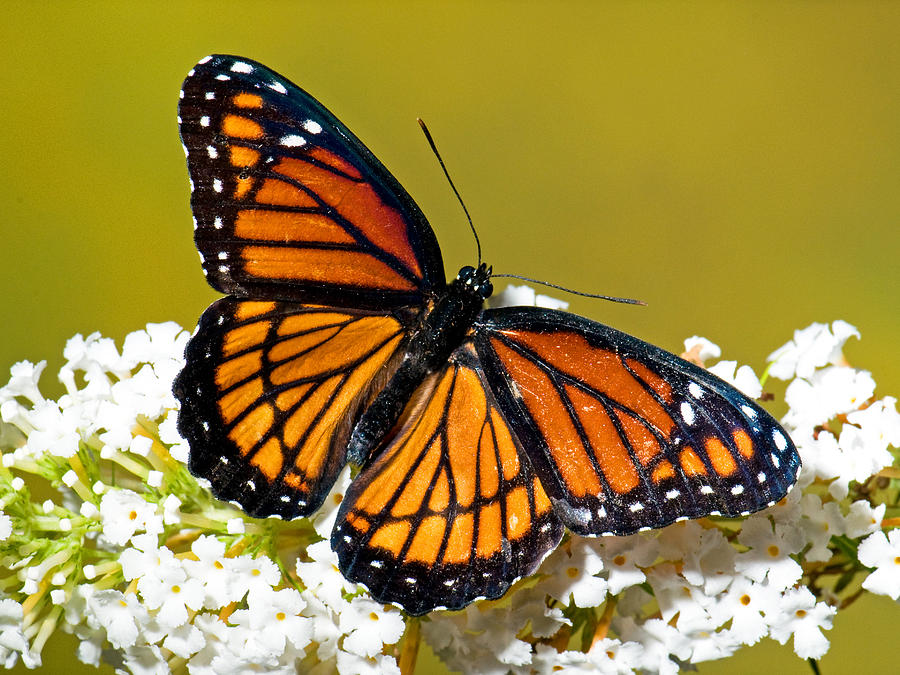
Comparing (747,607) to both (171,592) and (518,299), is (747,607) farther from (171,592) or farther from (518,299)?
(171,592)

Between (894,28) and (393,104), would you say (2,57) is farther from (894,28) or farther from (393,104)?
(894,28)

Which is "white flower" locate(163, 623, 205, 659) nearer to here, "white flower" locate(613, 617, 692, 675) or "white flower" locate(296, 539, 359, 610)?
"white flower" locate(296, 539, 359, 610)

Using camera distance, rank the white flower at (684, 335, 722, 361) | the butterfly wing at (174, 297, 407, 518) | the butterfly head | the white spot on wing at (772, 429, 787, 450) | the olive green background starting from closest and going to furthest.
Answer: the white spot on wing at (772, 429, 787, 450) → the butterfly wing at (174, 297, 407, 518) → the butterfly head → the white flower at (684, 335, 722, 361) → the olive green background

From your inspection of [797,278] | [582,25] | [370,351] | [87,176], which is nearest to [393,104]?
[582,25]

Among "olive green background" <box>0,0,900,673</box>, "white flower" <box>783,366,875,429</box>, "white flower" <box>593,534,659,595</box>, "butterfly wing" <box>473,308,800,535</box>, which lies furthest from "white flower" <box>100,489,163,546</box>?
"olive green background" <box>0,0,900,673</box>

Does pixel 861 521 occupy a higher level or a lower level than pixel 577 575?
higher

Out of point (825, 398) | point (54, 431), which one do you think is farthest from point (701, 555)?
point (54, 431)
